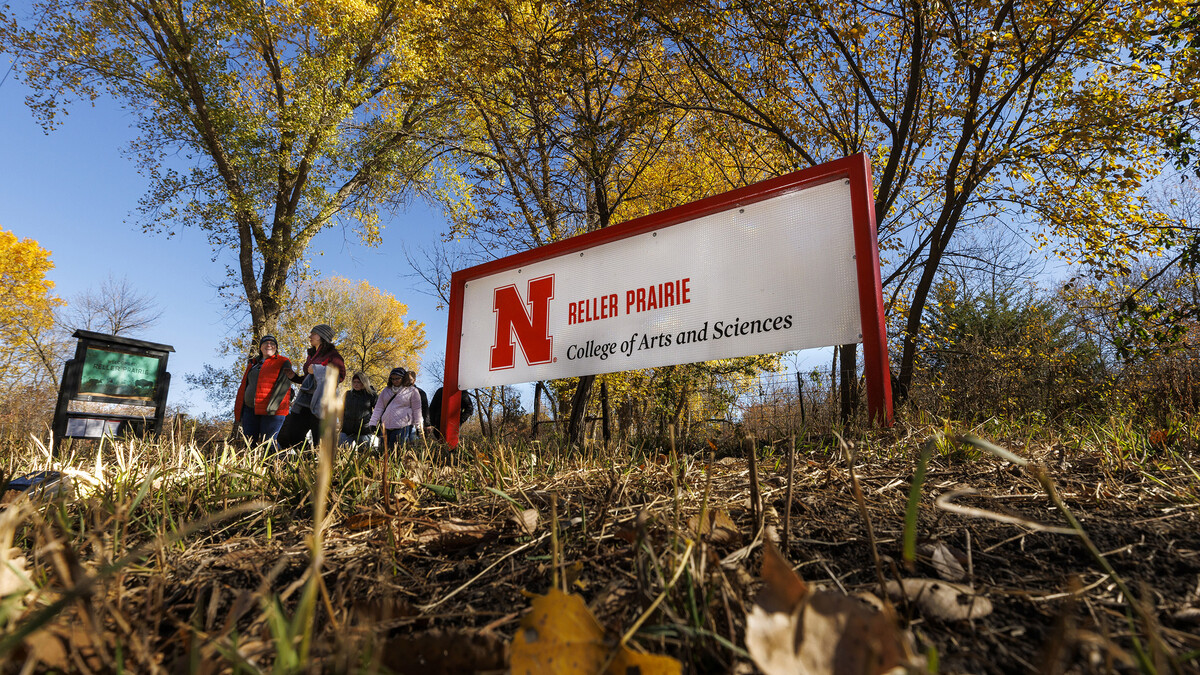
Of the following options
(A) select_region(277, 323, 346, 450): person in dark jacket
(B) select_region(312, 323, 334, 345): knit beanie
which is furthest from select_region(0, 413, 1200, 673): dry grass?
(B) select_region(312, 323, 334, 345): knit beanie

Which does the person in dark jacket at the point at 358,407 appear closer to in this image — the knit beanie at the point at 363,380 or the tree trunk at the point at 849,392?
the knit beanie at the point at 363,380

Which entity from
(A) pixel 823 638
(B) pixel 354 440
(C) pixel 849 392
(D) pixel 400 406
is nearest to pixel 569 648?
(A) pixel 823 638

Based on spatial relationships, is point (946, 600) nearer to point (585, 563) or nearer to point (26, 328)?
point (585, 563)

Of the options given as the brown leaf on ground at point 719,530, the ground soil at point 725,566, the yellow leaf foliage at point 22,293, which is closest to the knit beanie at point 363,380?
the ground soil at point 725,566

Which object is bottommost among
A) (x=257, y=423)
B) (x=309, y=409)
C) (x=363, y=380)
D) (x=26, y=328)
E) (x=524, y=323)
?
(x=257, y=423)

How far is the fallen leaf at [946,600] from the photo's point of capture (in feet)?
2.62

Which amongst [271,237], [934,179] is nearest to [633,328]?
[934,179]

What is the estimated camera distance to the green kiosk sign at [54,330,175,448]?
10055 mm

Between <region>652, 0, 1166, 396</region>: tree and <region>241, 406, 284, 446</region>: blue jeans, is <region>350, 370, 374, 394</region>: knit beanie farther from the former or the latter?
<region>652, 0, 1166, 396</region>: tree

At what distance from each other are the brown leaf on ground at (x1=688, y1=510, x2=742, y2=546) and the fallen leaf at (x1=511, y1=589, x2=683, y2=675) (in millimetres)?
452

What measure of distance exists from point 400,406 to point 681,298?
4.02 m

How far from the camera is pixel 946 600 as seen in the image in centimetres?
81

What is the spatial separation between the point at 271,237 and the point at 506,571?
56.4 feet

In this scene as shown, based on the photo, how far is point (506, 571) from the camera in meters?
1.08
